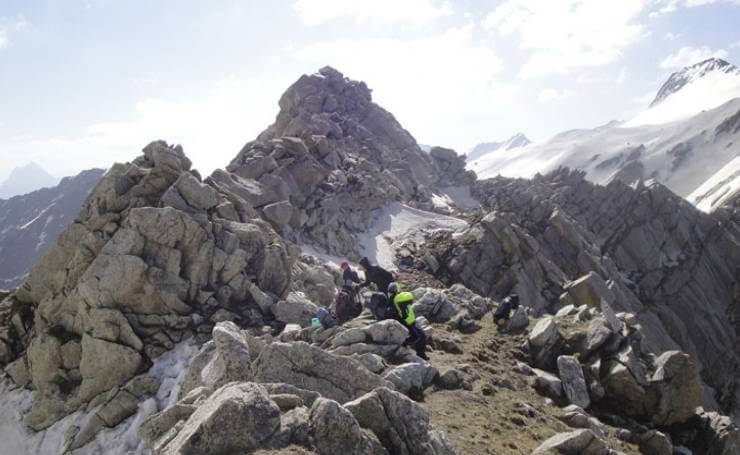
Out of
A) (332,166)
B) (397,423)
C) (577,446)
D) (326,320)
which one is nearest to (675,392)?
(577,446)

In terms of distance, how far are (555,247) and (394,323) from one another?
159ft

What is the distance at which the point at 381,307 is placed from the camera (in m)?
18.9

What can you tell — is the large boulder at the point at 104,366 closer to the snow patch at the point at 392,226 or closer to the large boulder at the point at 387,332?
the large boulder at the point at 387,332

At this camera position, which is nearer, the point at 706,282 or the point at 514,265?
the point at 514,265

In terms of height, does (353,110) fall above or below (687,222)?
above

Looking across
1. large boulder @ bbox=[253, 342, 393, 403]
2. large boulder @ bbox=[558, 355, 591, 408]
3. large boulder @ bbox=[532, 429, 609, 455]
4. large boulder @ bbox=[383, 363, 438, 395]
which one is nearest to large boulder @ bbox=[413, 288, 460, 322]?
large boulder @ bbox=[558, 355, 591, 408]

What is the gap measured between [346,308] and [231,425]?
13882 mm

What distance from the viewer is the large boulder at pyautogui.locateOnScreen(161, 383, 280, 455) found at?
720 cm

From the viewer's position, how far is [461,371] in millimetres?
16672

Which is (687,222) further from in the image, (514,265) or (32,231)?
(32,231)

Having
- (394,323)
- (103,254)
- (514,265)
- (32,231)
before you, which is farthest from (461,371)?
(32,231)

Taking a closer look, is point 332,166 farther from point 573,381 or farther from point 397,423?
point 397,423

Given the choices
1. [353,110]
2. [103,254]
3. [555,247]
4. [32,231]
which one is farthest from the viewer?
[32,231]

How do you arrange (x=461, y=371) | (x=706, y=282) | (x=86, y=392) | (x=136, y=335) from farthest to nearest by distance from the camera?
(x=706, y=282) < (x=136, y=335) < (x=86, y=392) < (x=461, y=371)
